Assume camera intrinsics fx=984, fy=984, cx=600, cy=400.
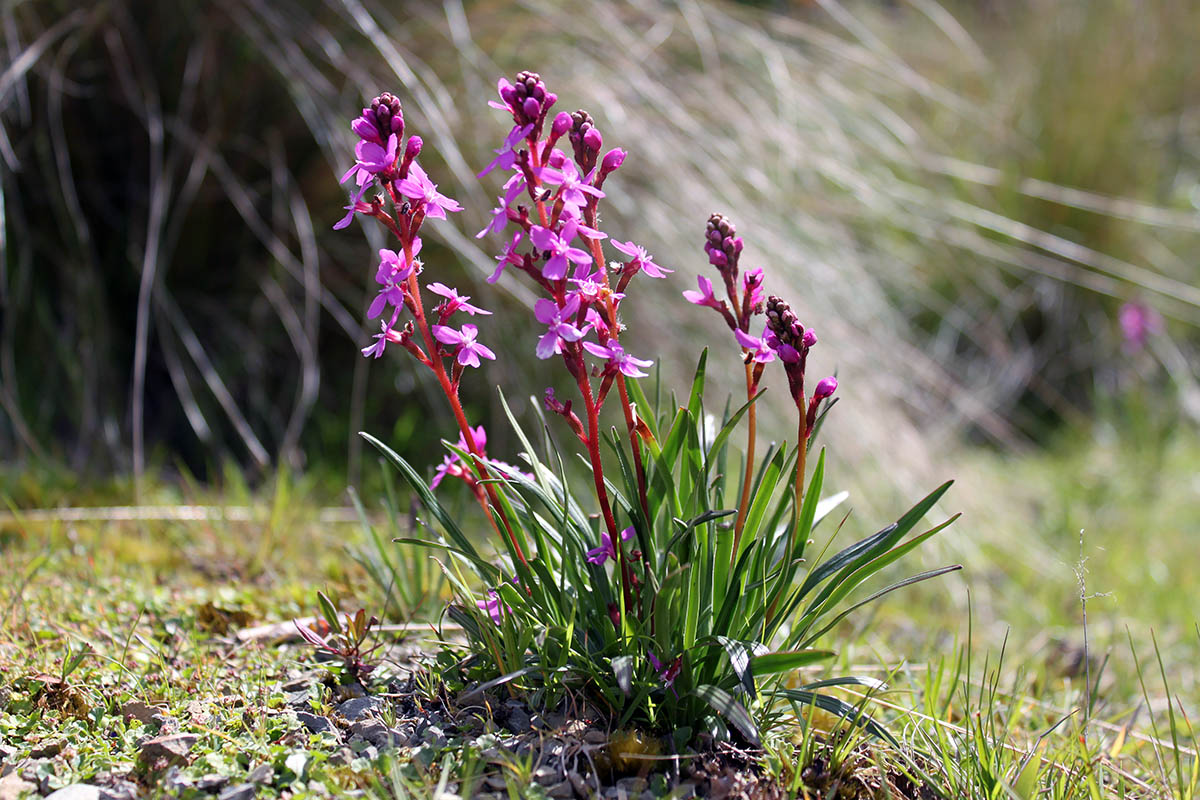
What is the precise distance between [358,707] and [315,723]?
6cm

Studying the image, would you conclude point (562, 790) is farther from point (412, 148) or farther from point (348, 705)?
point (412, 148)

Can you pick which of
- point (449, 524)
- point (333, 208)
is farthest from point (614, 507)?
point (333, 208)

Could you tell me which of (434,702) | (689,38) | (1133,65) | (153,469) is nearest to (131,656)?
(434,702)

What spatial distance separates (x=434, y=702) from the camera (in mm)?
1370

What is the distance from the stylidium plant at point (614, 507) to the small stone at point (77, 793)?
18.0 inches

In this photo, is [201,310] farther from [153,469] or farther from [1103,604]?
[1103,604]

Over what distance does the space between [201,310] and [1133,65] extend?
186 inches

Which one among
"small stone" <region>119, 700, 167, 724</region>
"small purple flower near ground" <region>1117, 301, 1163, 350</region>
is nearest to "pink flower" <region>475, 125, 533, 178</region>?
"small stone" <region>119, 700, 167, 724</region>

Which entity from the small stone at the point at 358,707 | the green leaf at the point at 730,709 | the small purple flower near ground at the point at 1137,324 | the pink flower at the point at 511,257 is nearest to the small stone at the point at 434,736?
the small stone at the point at 358,707

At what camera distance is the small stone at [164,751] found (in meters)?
1.20

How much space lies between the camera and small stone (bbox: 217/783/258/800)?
114 centimetres

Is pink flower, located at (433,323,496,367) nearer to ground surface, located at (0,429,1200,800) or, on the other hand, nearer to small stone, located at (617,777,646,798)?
ground surface, located at (0,429,1200,800)

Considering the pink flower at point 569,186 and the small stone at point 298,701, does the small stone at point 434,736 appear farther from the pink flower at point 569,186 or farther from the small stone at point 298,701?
the pink flower at point 569,186

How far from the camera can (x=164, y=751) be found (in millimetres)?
1201
